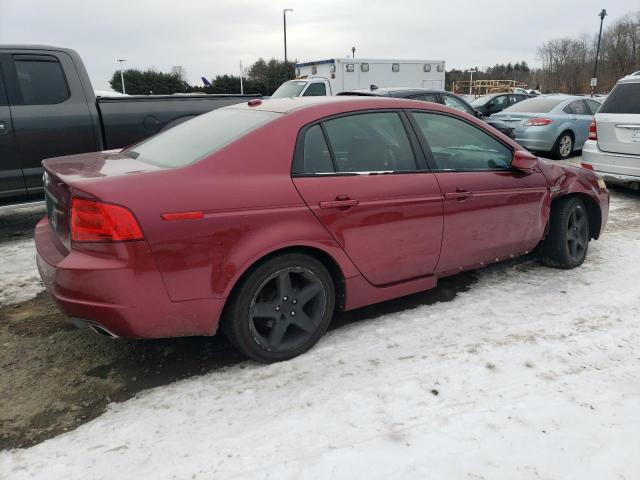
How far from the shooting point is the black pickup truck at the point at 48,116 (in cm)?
529

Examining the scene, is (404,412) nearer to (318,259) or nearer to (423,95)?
(318,259)

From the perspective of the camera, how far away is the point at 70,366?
10.1 ft

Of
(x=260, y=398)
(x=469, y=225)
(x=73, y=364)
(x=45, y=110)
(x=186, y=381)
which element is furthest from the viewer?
(x=45, y=110)

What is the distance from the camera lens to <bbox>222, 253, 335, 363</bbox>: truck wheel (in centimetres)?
283

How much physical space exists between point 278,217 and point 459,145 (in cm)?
171

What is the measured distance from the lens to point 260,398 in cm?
271

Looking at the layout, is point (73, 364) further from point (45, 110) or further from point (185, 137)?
point (45, 110)

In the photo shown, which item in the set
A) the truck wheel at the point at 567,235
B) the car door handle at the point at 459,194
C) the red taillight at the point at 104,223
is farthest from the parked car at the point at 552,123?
the red taillight at the point at 104,223

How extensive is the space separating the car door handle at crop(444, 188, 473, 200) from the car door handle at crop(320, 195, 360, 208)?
79 centimetres

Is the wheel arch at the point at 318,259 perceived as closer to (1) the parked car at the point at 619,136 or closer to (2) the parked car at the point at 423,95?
(2) the parked car at the point at 423,95

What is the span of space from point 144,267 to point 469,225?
7.46 ft

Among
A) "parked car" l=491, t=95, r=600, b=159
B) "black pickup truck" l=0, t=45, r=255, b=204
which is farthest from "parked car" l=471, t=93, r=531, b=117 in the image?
"black pickup truck" l=0, t=45, r=255, b=204

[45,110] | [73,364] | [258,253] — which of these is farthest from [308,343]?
[45,110]

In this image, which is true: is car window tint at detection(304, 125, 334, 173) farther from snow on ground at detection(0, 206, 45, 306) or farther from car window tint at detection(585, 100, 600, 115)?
car window tint at detection(585, 100, 600, 115)
